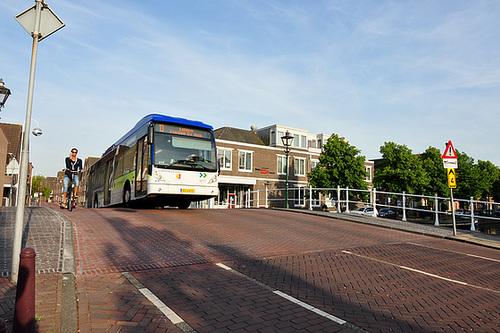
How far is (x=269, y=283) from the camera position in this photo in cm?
506

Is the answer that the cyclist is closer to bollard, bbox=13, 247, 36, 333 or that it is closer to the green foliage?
bollard, bbox=13, 247, 36, 333

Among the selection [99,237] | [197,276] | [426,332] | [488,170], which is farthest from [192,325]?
[488,170]

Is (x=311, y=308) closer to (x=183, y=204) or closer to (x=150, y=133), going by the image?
(x=150, y=133)

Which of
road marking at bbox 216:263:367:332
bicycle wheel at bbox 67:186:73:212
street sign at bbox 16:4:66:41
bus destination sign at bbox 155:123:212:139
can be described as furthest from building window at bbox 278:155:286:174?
street sign at bbox 16:4:66:41

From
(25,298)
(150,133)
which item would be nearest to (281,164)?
(150,133)

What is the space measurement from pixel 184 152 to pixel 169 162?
Result: 0.73 m

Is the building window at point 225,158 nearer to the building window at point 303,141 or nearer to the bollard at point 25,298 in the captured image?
the building window at point 303,141

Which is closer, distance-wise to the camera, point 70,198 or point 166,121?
point 70,198

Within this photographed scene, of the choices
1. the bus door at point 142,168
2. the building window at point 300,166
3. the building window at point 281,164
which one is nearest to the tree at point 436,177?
the building window at point 300,166

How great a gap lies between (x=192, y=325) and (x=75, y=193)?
1020 cm

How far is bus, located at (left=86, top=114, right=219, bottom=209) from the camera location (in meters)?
12.1

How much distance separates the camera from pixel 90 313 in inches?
145

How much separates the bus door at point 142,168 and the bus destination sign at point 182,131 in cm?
74

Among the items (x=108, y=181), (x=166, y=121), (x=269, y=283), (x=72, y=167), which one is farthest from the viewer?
(x=108, y=181)
